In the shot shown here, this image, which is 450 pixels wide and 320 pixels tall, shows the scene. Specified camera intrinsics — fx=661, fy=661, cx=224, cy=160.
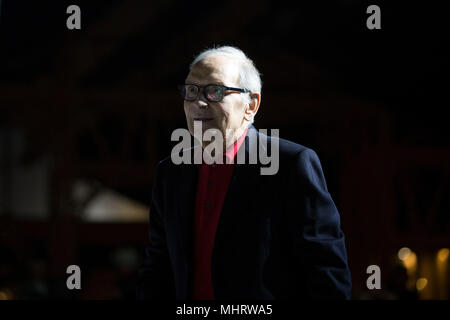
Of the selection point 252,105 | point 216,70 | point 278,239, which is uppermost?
point 216,70

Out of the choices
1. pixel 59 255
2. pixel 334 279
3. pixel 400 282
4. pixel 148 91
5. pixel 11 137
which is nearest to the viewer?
pixel 334 279

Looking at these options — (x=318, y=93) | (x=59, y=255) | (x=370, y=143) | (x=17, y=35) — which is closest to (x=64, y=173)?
(x=59, y=255)

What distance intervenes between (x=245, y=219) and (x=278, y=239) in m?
0.12

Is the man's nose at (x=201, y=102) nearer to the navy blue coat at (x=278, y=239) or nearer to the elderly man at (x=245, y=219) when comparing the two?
the elderly man at (x=245, y=219)

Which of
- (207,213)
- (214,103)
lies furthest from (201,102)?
(207,213)

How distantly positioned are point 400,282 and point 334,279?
4.54 meters

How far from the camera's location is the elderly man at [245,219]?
1.97 meters

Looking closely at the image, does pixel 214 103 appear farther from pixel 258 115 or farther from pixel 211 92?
pixel 258 115

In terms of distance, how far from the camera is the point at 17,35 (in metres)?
9.33

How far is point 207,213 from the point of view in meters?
2.08

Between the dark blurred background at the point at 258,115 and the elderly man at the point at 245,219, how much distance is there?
7406 mm

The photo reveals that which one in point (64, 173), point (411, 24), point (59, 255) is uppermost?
point (411, 24)

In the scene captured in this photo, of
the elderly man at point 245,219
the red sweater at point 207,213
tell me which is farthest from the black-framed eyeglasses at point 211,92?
the red sweater at point 207,213

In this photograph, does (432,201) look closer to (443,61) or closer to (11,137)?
(443,61)
